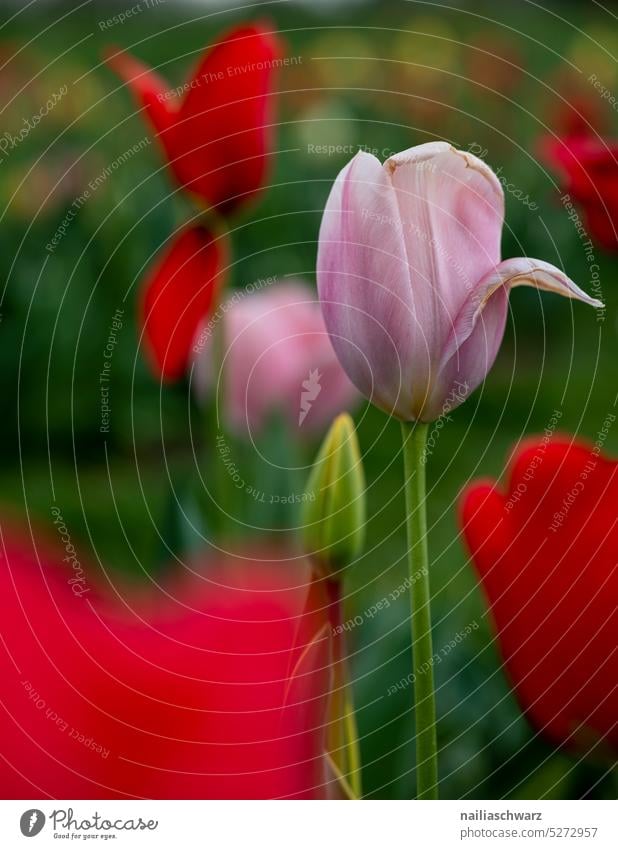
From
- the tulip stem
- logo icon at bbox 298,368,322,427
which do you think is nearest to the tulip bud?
the tulip stem

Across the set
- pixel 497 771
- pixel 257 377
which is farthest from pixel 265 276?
pixel 497 771

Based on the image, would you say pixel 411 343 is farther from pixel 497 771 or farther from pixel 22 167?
pixel 22 167

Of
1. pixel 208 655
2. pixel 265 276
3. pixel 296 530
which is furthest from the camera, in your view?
pixel 265 276

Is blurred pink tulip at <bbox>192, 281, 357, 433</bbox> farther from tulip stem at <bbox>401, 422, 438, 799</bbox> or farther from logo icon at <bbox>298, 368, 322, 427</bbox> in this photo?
tulip stem at <bbox>401, 422, 438, 799</bbox>

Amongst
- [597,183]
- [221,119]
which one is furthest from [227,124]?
[597,183]

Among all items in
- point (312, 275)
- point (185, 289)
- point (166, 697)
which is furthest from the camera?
point (312, 275)
